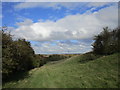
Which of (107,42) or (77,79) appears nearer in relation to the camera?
(77,79)

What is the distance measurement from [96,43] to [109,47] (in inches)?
186

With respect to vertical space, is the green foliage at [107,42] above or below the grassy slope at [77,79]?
above

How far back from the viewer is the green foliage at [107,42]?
36834 mm

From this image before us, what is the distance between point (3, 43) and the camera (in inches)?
781

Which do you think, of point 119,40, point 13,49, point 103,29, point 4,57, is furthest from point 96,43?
point 4,57

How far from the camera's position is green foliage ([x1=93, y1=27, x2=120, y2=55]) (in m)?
36.8

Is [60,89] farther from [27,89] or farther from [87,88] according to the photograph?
[27,89]

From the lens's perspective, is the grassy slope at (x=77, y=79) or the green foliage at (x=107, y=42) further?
the green foliage at (x=107, y=42)

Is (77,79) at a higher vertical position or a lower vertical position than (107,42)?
lower

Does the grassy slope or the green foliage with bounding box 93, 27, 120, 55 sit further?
the green foliage with bounding box 93, 27, 120, 55

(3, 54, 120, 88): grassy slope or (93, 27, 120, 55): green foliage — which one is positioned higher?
(93, 27, 120, 55): green foliage

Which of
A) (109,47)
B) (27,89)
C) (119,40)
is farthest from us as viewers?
(109,47)

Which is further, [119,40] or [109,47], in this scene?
[109,47]

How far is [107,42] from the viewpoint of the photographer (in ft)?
127
